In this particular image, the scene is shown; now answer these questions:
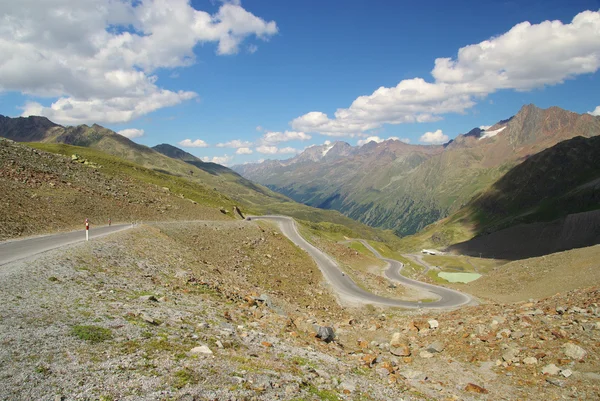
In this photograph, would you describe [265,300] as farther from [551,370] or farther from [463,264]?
[463,264]

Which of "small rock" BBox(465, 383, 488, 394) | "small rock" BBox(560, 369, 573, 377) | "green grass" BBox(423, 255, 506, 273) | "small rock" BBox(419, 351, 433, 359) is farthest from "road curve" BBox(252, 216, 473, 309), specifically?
"green grass" BBox(423, 255, 506, 273)

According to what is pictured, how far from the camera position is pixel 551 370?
50.1ft

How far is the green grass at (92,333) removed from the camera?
11.0 meters

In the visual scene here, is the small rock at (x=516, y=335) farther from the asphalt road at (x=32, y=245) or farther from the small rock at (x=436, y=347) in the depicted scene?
the asphalt road at (x=32, y=245)

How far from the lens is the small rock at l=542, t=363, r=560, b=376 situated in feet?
49.8

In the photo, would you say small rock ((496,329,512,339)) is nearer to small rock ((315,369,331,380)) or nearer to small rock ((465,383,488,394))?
small rock ((465,383,488,394))

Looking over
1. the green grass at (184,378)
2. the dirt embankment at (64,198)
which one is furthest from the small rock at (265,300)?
the dirt embankment at (64,198)

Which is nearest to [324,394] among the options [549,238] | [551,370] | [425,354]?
[425,354]

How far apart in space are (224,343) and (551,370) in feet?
49.0

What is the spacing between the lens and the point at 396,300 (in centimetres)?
4456

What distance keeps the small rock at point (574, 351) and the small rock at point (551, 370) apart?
1.25 metres

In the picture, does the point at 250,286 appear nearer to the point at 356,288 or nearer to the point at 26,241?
the point at 26,241

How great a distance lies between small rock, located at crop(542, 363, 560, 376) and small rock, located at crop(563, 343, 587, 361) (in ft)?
4.09

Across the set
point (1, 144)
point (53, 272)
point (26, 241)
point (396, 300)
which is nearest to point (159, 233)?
point (26, 241)
